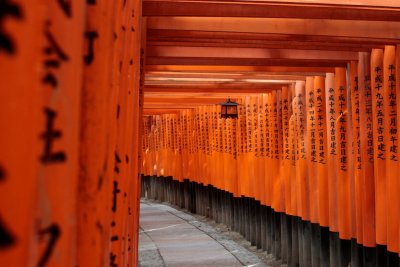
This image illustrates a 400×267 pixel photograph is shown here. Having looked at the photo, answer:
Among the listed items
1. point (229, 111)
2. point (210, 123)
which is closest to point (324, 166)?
point (229, 111)

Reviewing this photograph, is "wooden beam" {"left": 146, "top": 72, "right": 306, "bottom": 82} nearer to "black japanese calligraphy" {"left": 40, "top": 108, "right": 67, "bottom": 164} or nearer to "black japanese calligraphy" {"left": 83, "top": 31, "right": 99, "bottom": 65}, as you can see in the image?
"black japanese calligraphy" {"left": 83, "top": 31, "right": 99, "bottom": 65}

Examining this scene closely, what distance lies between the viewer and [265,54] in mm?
7402

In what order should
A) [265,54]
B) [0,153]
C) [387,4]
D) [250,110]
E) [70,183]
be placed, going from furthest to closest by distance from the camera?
[250,110], [265,54], [387,4], [70,183], [0,153]

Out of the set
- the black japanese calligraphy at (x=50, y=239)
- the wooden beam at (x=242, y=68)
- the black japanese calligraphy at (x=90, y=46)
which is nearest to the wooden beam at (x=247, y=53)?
the wooden beam at (x=242, y=68)

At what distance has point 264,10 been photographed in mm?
5039

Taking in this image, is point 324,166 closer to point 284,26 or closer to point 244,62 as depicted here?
point 244,62

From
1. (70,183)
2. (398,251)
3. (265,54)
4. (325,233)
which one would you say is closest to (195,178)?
(325,233)

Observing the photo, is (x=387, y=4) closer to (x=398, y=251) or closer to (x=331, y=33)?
(x=331, y=33)

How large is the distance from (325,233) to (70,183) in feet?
27.1

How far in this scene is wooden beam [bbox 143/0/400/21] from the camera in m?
4.93

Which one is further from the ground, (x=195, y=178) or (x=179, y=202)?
(x=195, y=178)

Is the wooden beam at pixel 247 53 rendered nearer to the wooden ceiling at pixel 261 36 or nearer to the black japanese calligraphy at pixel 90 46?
the wooden ceiling at pixel 261 36

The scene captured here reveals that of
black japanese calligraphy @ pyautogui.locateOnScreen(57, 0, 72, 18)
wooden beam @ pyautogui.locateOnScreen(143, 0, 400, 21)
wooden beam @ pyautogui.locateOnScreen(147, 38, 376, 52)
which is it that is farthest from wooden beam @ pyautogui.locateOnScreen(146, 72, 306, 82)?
black japanese calligraphy @ pyautogui.locateOnScreen(57, 0, 72, 18)

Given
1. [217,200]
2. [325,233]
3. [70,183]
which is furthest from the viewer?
[217,200]
